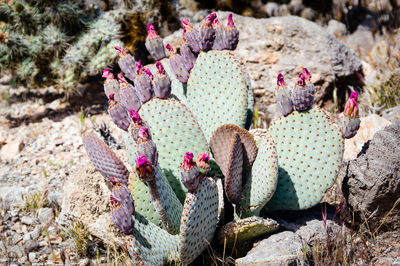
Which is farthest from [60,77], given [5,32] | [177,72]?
[177,72]

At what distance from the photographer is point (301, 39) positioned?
4656 millimetres

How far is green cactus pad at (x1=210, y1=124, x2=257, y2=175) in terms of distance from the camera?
2529mm

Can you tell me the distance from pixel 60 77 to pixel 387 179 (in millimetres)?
3852

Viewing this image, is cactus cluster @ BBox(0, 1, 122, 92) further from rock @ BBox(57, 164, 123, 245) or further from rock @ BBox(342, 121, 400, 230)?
rock @ BBox(342, 121, 400, 230)

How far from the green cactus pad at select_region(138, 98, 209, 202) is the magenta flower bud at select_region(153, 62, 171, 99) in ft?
0.15

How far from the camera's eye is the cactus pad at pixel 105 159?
8.43 feet

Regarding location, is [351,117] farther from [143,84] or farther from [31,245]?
[31,245]

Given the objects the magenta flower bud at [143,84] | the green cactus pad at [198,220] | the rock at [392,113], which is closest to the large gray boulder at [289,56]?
the rock at [392,113]

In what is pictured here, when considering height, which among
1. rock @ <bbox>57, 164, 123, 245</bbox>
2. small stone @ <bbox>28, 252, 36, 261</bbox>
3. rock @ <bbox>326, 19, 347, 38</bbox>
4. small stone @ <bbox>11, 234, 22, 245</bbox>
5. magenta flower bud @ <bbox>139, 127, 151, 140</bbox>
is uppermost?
magenta flower bud @ <bbox>139, 127, 151, 140</bbox>

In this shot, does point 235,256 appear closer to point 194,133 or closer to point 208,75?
point 194,133

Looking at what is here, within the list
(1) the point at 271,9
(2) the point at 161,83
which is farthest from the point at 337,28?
(2) the point at 161,83

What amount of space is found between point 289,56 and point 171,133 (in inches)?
95.6

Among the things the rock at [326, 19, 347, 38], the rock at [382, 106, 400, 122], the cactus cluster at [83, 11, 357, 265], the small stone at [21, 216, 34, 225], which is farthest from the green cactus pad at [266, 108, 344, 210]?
the rock at [326, 19, 347, 38]

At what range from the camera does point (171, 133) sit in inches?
102
